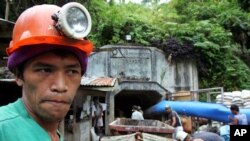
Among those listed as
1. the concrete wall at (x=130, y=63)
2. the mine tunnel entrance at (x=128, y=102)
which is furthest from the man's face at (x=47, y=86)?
the mine tunnel entrance at (x=128, y=102)

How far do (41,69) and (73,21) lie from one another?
219mm

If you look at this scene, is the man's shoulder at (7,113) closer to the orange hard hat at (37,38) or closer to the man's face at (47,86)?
the man's face at (47,86)

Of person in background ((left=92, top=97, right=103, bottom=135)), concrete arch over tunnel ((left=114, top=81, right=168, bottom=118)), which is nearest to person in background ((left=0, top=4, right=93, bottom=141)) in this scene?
person in background ((left=92, top=97, right=103, bottom=135))

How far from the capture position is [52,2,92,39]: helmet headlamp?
133cm

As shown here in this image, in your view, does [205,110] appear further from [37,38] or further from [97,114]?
[37,38]

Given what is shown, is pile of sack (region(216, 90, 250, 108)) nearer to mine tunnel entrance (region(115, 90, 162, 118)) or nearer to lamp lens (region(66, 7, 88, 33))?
mine tunnel entrance (region(115, 90, 162, 118))

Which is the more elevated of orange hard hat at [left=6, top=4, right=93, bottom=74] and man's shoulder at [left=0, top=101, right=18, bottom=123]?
orange hard hat at [left=6, top=4, right=93, bottom=74]

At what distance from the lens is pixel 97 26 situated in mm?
20234

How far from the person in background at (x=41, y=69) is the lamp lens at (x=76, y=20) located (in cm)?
5

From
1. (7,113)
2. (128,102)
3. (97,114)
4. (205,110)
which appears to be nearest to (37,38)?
(7,113)

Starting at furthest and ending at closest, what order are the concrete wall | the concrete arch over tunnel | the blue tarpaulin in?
1. the concrete wall
2. the concrete arch over tunnel
3. the blue tarpaulin

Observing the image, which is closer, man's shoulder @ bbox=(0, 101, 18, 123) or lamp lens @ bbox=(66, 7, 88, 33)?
man's shoulder @ bbox=(0, 101, 18, 123)

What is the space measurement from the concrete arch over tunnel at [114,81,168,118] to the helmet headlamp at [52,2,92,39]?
52.6ft

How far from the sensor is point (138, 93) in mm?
19828
